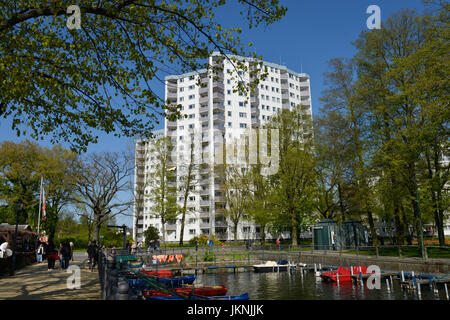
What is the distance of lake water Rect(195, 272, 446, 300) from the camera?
1686cm

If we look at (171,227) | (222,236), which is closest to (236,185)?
(222,236)

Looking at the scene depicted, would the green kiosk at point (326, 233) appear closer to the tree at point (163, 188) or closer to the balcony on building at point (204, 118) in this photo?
the tree at point (163, 188)

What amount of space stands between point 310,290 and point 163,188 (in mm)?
32838

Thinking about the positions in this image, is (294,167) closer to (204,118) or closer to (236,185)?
(236,185)

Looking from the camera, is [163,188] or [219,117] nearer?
[163,188]

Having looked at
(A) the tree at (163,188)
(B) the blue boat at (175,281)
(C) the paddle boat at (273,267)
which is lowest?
(C) the paddle boat at (273,267)

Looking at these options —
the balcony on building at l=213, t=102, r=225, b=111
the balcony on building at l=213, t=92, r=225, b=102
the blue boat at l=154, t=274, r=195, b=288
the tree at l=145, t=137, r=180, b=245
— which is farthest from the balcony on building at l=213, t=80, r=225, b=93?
the blue boat at l=154, t=274, r=195, b=288

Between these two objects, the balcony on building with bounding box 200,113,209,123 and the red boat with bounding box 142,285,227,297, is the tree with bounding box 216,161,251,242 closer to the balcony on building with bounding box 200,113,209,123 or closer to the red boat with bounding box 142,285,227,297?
the red boat with bounding box 142,285,227,297

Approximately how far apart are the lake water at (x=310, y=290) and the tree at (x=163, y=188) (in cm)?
2278

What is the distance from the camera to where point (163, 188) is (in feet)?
161

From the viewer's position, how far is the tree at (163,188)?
158ft

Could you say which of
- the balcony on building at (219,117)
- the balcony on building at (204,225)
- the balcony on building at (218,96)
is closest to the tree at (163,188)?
the balcony on building at (204,225)

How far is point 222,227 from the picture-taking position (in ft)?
226

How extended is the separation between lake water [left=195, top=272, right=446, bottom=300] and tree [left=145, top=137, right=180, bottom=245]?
22785mm
